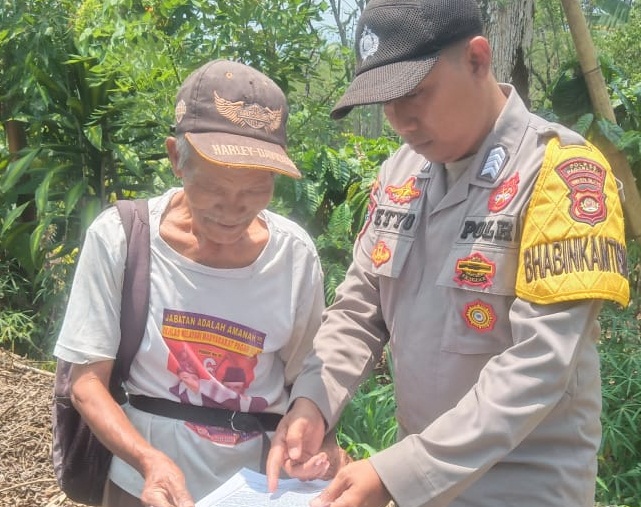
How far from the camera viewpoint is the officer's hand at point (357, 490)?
1.61m

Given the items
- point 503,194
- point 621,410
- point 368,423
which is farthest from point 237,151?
point 621,410

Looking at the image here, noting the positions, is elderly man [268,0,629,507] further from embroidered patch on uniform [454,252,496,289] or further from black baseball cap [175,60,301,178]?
black baseball cap [175,60,301,178]

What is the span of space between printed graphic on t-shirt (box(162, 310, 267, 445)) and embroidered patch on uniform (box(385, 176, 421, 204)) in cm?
44

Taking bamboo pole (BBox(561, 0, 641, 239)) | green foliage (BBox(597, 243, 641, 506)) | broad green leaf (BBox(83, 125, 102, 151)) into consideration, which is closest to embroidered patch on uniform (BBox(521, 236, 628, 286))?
green foliage (BBox(597, 243, 641, 506))

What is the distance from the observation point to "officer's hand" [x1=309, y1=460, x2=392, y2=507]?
5.29 ft

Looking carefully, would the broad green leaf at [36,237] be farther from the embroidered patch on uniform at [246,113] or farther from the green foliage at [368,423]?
the embroidered patch on uniform at [246,113]

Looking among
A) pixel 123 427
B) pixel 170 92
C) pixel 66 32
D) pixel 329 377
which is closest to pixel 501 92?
pixel 329 377

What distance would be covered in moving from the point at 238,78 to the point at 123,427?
80 cm

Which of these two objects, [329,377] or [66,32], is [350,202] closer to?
[66,32]

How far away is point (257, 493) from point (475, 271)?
62cm

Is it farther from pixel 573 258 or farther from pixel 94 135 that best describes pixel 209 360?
pixel 94 135

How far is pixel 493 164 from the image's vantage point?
171cm

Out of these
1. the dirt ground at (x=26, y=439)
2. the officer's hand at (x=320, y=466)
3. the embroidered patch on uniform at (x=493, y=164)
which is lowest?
the dirt ground at (x=26, y=439)

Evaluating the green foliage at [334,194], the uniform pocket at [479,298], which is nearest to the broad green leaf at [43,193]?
the green foliage at [334,194]
